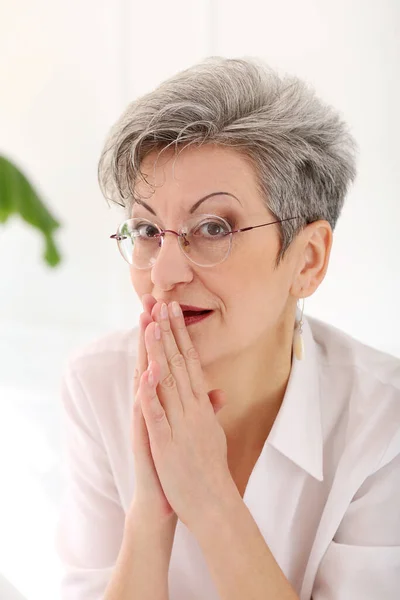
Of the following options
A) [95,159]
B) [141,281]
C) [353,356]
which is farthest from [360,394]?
[95,159]

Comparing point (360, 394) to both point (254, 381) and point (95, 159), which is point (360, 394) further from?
point (95, 159)

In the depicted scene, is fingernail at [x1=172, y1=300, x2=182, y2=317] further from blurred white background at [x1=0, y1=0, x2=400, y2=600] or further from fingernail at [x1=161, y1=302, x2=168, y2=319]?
blurred white background at [x1=0, y1=0, x2=400, y2=600]

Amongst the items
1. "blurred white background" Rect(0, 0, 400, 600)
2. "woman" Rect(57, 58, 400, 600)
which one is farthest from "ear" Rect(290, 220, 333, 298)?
"blurred white background" Rect(0, 0, 400, 600)

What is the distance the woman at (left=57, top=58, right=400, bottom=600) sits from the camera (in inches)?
54.2

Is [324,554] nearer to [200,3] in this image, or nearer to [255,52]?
[255,52]

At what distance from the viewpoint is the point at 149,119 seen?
1408mm

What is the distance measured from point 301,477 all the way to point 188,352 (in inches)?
16.0

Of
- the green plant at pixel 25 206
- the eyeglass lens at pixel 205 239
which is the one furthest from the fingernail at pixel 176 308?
the green plant at pixel 25 206

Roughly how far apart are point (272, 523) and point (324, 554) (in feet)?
0.43

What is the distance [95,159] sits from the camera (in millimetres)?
4250

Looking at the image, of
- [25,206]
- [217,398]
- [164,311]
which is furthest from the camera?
[217,398]

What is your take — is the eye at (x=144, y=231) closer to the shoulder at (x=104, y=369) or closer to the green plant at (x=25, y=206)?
the shoulder at (x=104, y=369)

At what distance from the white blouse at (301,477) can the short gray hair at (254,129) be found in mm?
345

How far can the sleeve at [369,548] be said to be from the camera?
1.40 meters
